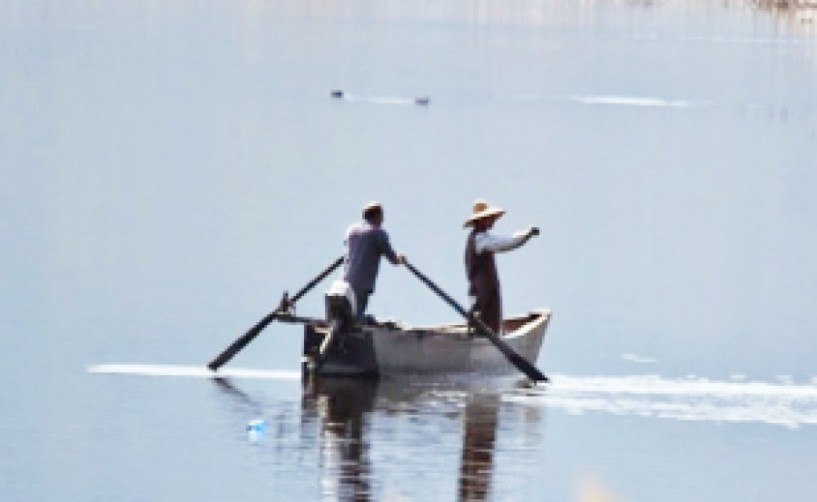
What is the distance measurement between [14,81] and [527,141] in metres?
12.5

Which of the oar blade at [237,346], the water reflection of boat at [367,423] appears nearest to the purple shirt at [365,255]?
the water reflection of boat at [367,423]

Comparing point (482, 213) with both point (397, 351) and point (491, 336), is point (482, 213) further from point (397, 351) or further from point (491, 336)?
point (397, 351)

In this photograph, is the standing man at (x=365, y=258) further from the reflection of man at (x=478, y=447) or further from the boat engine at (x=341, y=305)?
the reflection of man at (x=478, y=447)

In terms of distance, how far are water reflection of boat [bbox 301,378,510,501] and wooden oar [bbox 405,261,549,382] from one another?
0.42 meters

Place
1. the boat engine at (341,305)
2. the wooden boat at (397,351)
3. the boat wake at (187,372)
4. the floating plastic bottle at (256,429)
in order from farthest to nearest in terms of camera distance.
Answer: the boat wake at (187,372), the wooden boat at (397,351), the boat engine at (341,305), the floating plastic bottle at (256,429)

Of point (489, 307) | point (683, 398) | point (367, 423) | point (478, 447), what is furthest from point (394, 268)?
point (478, 447)

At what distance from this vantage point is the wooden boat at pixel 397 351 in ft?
73.7

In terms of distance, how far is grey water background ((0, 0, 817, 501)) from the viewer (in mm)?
20062

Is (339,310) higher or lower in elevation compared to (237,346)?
higher

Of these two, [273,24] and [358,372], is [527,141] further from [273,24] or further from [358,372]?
[273,24]

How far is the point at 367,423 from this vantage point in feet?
69.4

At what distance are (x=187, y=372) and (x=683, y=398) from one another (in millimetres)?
3626

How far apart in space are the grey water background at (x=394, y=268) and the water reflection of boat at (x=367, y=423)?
4 centimetres

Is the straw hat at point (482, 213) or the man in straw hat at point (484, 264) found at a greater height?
the straw hat at point (482, 213)
